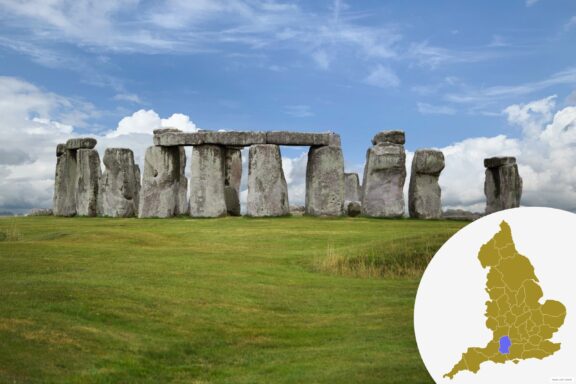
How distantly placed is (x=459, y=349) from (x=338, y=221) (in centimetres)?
2873

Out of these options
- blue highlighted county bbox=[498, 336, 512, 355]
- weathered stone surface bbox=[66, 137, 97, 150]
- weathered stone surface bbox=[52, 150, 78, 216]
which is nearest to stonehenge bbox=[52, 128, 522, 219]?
weathered stone surface bbox=[66, 137, 97, 150]

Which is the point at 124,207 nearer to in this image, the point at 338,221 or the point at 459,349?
the point at 338,221

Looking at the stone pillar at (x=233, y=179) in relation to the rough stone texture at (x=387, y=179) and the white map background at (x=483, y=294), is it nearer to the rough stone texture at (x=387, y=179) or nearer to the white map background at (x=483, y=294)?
the rough stone texture at (x=387, y=179)

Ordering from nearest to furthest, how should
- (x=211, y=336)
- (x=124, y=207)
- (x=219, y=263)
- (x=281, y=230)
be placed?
(x=211, y=336) → (x=219, y=263) → (x=281, y=230) → (x=124, y=207)

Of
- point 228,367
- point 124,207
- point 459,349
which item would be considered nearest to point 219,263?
point 228,367

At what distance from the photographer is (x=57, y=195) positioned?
4800cm

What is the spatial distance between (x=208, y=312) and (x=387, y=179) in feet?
84.6

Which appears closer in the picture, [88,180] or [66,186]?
[88,180]

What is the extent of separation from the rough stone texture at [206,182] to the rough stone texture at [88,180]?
8.06m

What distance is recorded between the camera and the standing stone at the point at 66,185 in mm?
47469

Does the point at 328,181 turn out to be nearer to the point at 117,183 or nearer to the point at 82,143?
the point at 117,183

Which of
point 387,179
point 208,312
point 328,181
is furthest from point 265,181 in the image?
point 208,312

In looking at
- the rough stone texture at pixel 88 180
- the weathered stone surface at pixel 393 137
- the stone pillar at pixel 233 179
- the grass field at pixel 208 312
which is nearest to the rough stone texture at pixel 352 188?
the stone pillar at pixel 233 179

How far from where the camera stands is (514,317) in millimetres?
8812
